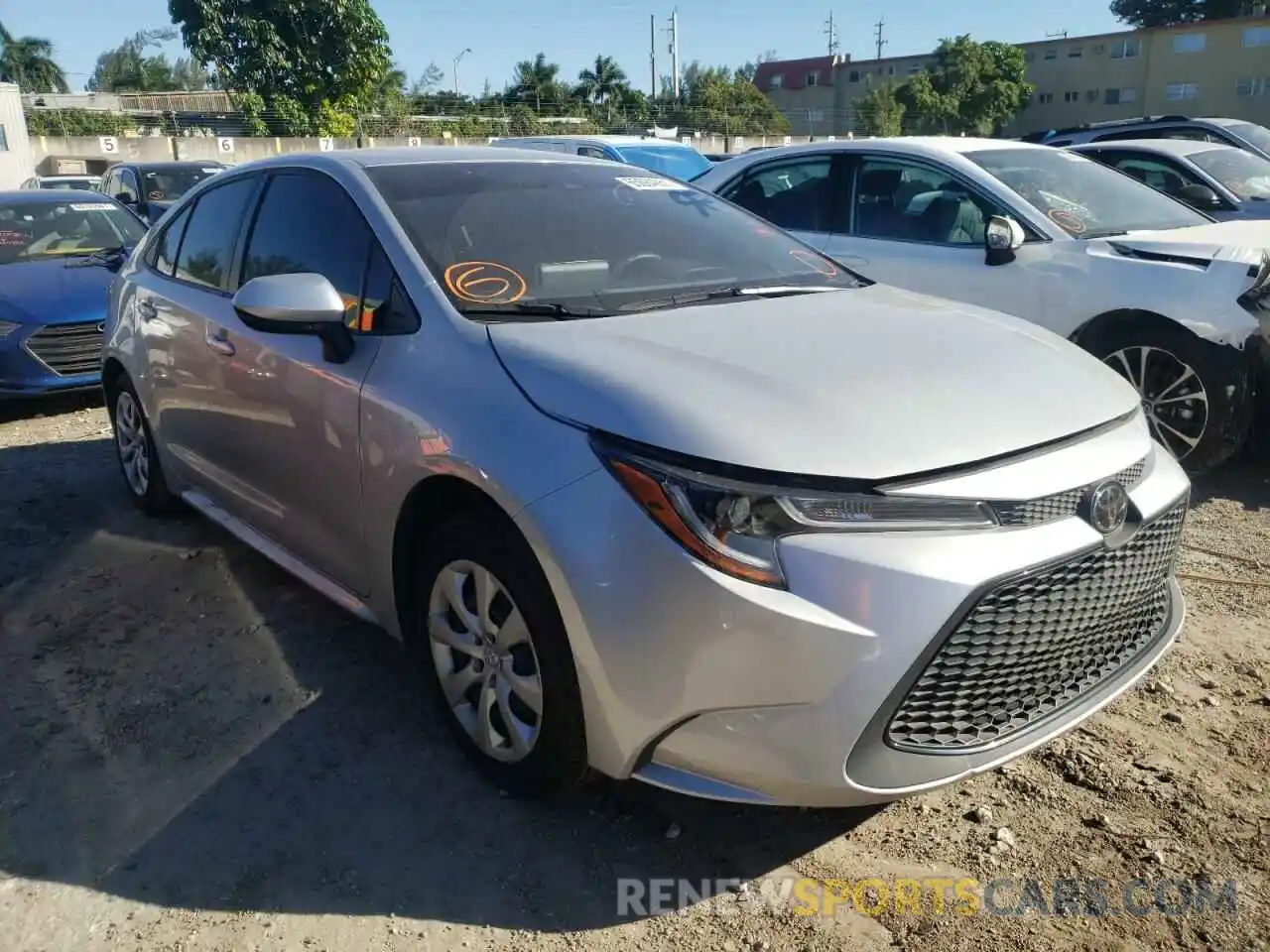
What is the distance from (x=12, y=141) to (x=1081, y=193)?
24034mm

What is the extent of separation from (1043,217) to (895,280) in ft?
2.64

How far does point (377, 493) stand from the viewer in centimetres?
292

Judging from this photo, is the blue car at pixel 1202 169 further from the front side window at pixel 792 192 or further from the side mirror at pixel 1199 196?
the front side window at pixel 792 192

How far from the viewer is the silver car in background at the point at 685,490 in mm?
2107

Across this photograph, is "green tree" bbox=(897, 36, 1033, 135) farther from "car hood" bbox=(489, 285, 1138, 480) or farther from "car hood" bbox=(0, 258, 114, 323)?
"car hood" bbox=(489, 285, 1138, 480)

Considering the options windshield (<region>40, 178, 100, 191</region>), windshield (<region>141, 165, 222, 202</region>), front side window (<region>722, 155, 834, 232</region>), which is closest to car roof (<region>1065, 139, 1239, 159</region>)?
front side window (<region>722, 155, 834, 232</region>)

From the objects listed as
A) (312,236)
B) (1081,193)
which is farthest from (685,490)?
(1081,193)

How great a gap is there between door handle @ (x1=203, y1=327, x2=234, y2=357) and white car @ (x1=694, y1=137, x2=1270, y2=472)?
119 inches

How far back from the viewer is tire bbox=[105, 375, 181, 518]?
482 cm

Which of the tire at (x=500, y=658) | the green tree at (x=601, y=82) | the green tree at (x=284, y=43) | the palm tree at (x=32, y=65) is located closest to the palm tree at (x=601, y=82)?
the green tree at (x=601, y=82)

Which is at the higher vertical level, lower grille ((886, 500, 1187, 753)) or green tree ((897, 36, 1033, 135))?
green tree ((897, 36, 1033, 135))

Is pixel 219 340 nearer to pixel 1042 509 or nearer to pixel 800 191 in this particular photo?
pixel 1042 509

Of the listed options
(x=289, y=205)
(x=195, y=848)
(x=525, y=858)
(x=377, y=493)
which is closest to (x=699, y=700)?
(x=525, y=858)

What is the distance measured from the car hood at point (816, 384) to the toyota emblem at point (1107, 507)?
16cm
